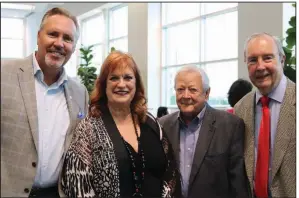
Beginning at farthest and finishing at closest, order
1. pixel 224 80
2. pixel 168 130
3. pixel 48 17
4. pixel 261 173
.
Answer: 1. pixel 224 80
2. pixel 168 130
3. pixel 261 173
4. pixel 48 17

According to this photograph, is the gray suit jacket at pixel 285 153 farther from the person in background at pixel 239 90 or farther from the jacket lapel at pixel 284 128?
the person in background at pixel 239 90

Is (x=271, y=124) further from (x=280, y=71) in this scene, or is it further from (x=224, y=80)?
(x=224, y=80)

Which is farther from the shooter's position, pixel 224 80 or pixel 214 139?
pixel 224 80

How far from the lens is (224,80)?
5.71m

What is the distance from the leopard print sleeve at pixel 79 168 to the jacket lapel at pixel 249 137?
75 cm

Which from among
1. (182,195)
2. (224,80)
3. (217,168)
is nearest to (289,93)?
(217,168)

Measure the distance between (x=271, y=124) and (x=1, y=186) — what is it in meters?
1.22

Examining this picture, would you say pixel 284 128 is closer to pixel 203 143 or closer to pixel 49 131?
pixel 203 143

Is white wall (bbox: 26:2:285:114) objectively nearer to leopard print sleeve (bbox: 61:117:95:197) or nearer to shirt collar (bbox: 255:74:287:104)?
leopard print sleeve (bbox: 61:117:95:197)

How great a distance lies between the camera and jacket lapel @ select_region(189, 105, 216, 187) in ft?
5.88

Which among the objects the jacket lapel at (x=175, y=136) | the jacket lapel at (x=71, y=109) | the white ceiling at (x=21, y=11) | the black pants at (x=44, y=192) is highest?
the white ceiling at (x=21, y=11)

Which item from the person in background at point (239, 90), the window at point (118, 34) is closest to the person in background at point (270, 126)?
the person in background at point (239, 90)

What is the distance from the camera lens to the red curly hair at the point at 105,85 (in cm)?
166

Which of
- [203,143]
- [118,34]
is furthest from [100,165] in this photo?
[118,34]
